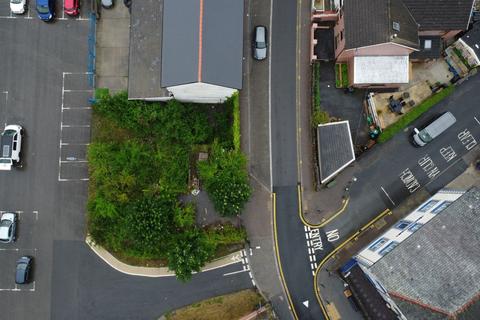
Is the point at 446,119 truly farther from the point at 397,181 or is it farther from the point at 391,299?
the point at 391,299

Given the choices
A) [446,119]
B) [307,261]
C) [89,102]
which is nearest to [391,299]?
[307,261]

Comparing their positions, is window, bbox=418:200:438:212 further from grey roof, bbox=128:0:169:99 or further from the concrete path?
grey roof, bbox=128:0:169:99

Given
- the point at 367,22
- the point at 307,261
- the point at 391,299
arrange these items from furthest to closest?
1. the point at 307,261
2. the point at 367,22
3. the point at 391,299

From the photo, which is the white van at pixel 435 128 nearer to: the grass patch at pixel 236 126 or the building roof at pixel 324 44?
the building roof at pixel 324 44

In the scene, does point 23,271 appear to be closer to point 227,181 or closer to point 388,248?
point 227,181

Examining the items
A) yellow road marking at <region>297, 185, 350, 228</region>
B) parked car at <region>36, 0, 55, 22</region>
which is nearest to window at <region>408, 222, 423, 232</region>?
yellow road marking at <region>297, 185, 350, 228</region>

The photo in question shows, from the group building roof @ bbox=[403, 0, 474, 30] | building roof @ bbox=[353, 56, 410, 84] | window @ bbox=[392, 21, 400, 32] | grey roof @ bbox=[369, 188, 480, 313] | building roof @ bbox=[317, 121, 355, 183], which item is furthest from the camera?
building roof @ bbox=[353, 56, 410, 84]

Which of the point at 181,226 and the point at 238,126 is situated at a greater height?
the point at 238,126
